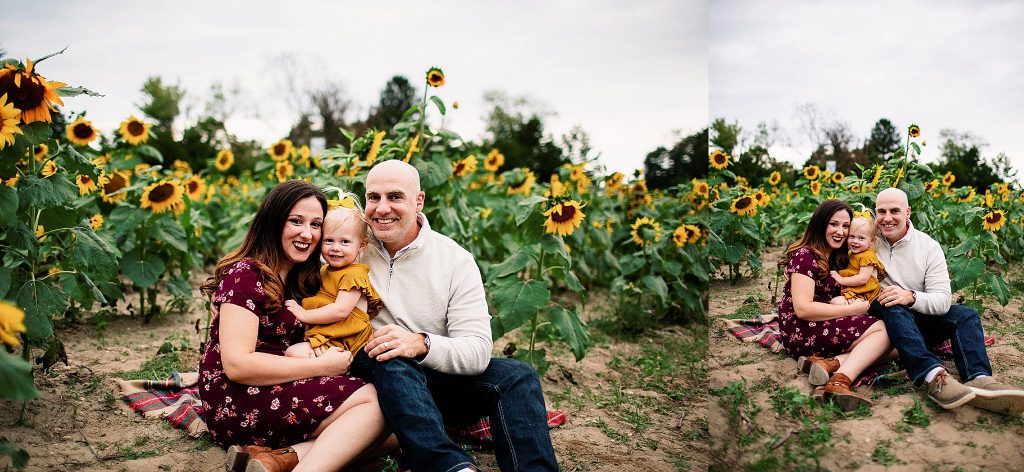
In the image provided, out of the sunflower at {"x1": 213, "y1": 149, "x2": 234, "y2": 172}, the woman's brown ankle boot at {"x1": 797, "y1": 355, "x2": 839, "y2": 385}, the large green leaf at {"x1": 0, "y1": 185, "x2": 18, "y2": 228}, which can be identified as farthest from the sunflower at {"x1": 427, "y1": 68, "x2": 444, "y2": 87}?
the sunflower at {"x1": 213, "y1": 149, "x2": 234, "y2": 172}

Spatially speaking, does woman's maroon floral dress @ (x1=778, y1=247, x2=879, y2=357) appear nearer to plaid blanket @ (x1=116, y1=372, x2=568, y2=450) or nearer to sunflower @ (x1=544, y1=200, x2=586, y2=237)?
plaid blanket @ (x1=116, y1=372, x2=568, y2=450)

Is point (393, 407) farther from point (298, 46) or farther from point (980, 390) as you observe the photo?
point (298, 46)

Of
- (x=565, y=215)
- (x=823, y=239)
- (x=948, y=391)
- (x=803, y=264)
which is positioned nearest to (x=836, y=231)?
(x=823, y=239)

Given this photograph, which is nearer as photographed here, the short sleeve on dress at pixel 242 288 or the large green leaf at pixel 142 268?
the short sleeve on dress at pixel 242 288

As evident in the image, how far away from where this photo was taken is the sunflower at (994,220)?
2453 mm

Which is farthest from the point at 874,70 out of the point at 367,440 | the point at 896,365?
the point at 367,440

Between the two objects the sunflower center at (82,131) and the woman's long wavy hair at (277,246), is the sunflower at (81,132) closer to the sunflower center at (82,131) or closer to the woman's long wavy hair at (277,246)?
the sunflower center at (82,131)

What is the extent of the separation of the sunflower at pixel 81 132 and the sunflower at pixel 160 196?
58 cm

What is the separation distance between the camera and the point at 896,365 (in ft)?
8.04

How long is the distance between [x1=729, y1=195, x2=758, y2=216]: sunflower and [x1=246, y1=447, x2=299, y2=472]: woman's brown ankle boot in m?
2.03

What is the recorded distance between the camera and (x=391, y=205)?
3.52 metres

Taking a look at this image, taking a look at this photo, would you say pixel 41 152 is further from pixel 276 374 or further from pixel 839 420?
pixel 839 420

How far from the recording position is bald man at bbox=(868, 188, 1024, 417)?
2311 millimetres

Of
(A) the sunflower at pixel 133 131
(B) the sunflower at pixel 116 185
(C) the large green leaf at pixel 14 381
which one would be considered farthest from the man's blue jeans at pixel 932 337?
(A) the sunflower at pixel 133 131
